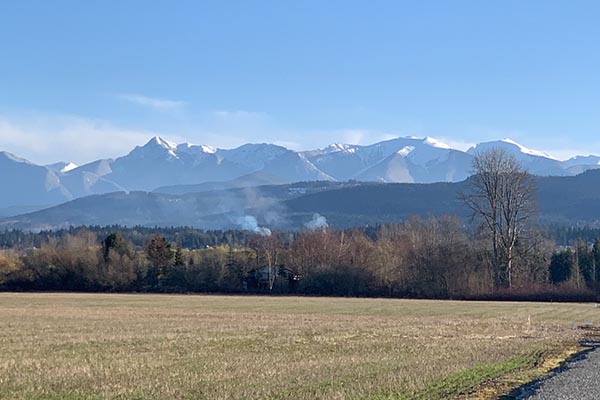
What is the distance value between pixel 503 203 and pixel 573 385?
66116 millimetres

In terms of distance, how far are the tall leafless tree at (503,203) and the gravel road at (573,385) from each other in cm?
5953

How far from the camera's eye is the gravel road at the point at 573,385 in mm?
16984

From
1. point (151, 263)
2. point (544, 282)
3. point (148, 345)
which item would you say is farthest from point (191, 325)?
point (151, 263)

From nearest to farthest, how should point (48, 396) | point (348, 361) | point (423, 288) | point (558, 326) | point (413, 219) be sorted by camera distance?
1. point (48, 396)
2. point (348, 361)
3. point (558, 326)
4. point (423, 288)
5. point (413, 219)

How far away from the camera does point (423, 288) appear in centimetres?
9269

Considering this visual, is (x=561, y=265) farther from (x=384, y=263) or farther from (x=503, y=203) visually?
(x=503, y=203)

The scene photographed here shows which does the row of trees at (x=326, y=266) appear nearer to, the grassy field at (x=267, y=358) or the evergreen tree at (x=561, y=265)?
the evergreen tree at (x=561, y=265)

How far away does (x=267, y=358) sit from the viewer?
24156mm

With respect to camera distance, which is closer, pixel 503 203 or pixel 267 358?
pixel 267 358

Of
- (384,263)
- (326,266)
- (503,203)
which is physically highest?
(503,203)

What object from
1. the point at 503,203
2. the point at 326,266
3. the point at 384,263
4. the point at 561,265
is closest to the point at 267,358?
the point at 503,203

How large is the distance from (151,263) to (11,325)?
69792 millimetres

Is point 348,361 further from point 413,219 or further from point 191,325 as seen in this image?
point 413,219

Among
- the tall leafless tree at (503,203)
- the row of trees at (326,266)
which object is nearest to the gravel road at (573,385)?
the tall leafless tree at (503,203)
